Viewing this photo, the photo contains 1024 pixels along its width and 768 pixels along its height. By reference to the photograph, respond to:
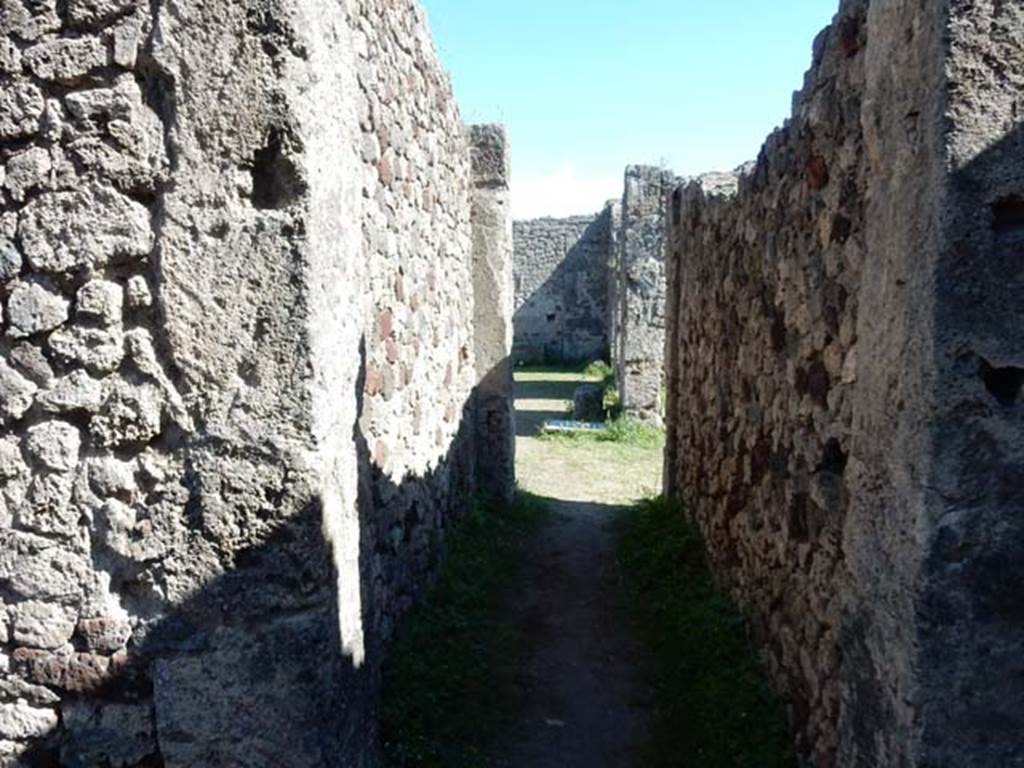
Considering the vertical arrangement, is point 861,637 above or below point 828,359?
below

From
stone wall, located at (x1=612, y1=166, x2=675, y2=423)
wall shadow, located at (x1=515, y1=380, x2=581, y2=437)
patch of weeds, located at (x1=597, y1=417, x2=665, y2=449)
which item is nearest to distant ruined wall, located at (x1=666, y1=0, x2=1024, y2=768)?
patch of weeds, located at (x1=597, y1=417, x2=665, y2=449)

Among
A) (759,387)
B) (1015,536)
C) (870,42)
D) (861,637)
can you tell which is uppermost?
(870,42)

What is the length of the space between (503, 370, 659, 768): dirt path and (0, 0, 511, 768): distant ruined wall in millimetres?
1679

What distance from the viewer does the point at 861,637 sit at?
2.15m

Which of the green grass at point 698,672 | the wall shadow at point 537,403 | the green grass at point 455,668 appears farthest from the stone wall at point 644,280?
the green grass at point 455,668

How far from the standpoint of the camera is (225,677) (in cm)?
197

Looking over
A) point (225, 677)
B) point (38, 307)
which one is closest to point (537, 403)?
point (225, 677)

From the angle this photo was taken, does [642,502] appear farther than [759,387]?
Yes

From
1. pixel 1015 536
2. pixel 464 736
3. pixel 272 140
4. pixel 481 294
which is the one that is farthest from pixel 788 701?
pixel 481 294

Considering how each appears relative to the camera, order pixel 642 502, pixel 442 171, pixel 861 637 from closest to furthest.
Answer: pixel 861 637 < pixel 442 171 < pixel 642 502

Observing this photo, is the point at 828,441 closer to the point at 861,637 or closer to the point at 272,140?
the point at 861,637

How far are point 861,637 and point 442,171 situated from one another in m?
3.87

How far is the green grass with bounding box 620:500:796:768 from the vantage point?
316cm

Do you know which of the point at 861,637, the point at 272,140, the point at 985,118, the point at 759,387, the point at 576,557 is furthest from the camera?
the point at 576,557
